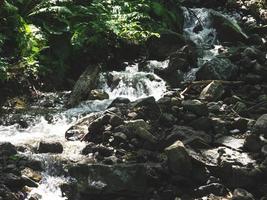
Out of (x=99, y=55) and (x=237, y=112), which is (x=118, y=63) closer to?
(x=99, y=55)

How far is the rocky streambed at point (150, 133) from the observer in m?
5.72

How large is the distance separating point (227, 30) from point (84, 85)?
17.7 feet

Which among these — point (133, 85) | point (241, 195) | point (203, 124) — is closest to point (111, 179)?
point (241, 195)

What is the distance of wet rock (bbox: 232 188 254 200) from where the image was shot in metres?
5.41

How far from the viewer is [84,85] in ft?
32.6

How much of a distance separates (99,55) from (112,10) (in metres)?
1.56

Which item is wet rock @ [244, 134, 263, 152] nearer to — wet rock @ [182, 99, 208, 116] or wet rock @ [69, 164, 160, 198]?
wet rock @ [182, 99, 208, 116]

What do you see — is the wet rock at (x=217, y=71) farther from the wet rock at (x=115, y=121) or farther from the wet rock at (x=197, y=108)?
the wet rock at (x=115, y=121)

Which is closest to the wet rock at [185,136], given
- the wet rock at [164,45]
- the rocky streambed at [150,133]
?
the rocky streambed at [150,133]

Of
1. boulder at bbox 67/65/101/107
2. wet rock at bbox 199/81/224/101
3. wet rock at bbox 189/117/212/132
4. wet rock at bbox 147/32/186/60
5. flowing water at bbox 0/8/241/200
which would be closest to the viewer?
flowing water at bbox 0/8/241/200

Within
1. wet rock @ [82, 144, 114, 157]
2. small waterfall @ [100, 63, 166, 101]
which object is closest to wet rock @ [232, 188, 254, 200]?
wet rock @ [82, 144, 114, 157]

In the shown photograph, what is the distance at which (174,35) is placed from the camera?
12.2m

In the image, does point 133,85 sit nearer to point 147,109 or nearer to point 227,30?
point 147,109

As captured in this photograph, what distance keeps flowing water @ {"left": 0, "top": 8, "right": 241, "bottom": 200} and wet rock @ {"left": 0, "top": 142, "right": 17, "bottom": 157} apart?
0.24m
